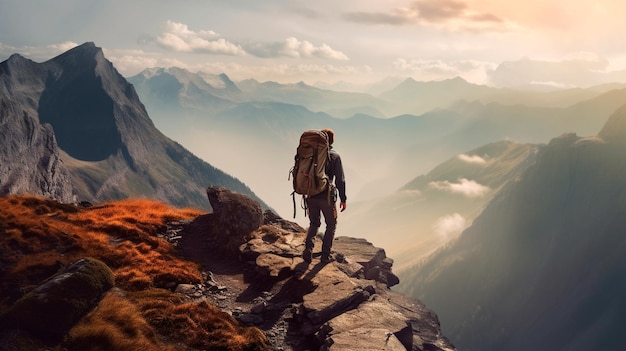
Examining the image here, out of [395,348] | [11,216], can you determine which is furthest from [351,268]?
[11,216]

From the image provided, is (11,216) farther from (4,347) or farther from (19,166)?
(19,166)

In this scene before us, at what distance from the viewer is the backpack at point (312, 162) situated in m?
15.9

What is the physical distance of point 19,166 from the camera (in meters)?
199

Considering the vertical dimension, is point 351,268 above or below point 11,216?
below

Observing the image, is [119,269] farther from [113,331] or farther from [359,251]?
[359,251]

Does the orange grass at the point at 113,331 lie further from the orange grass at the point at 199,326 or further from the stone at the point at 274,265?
the stone at the point at 274,265

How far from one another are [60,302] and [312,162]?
30.9ft

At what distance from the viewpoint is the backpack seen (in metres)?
15.9

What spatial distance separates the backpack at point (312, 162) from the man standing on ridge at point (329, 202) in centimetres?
45

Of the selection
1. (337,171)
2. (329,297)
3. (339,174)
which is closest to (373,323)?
(329,297)

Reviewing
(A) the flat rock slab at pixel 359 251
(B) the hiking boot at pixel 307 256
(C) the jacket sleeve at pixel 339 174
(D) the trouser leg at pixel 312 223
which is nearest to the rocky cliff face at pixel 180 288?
(B) the hiking boot at pixel 307 256

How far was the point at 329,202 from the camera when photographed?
1658cm

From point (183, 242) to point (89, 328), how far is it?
9630mm

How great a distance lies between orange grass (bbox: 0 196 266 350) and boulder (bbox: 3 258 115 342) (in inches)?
12.9
